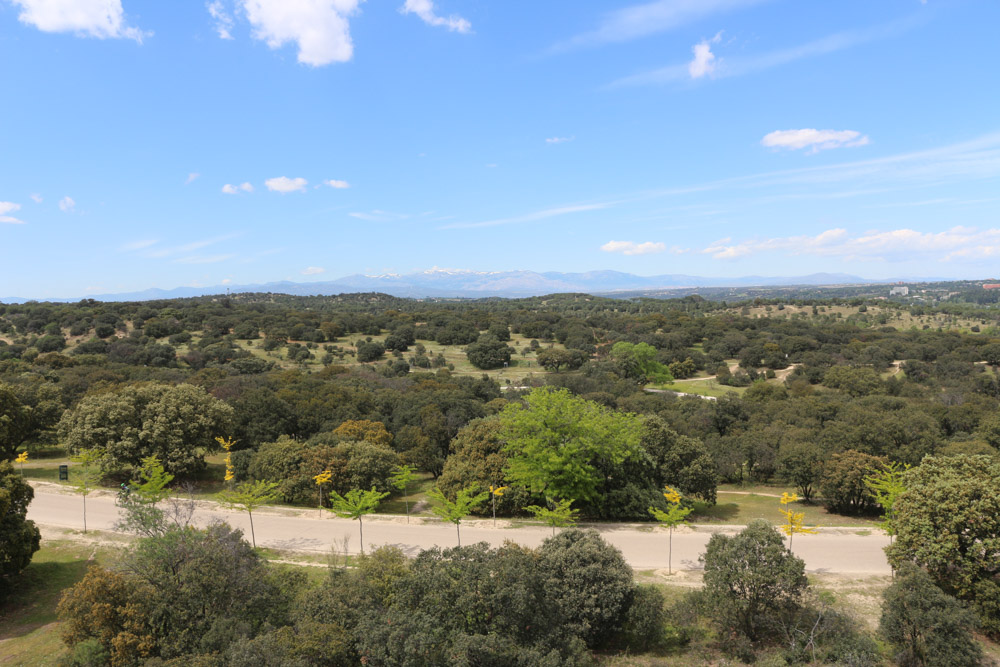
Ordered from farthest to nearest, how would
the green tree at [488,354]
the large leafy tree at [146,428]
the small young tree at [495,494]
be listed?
1. the green tree at [488,354]
2. the large leafy tree at [146,428]
3. the small young tree at [495,494]

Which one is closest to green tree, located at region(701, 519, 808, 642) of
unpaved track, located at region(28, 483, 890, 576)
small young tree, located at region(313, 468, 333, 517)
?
unpaved track, located at region(28, 483, 890, 576)

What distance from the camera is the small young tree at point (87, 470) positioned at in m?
22.5

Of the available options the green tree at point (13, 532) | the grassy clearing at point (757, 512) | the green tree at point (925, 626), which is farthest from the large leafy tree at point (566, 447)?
the green tree at point (13, 532)

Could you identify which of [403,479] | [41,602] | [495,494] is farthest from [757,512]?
[41,602]

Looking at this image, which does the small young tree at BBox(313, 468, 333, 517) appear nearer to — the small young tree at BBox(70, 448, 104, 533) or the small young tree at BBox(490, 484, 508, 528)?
the small young tree at BBox(490, 484, 508, 528)

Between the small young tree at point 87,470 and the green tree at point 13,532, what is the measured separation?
6.76m

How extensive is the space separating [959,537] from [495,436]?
15928 mm

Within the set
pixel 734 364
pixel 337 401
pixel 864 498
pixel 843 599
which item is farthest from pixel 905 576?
pixel 734 364

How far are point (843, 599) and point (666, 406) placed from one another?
25.3 m

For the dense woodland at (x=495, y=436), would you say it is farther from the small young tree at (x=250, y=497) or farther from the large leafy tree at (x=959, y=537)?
the small young tree at (x=250, y=497)

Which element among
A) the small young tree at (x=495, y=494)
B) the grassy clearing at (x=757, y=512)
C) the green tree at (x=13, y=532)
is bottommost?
the grassy clearing at (x=757, y=512)

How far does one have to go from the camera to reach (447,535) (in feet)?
61.6

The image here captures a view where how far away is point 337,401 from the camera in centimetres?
3372

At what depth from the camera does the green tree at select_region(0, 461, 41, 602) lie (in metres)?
14.5
